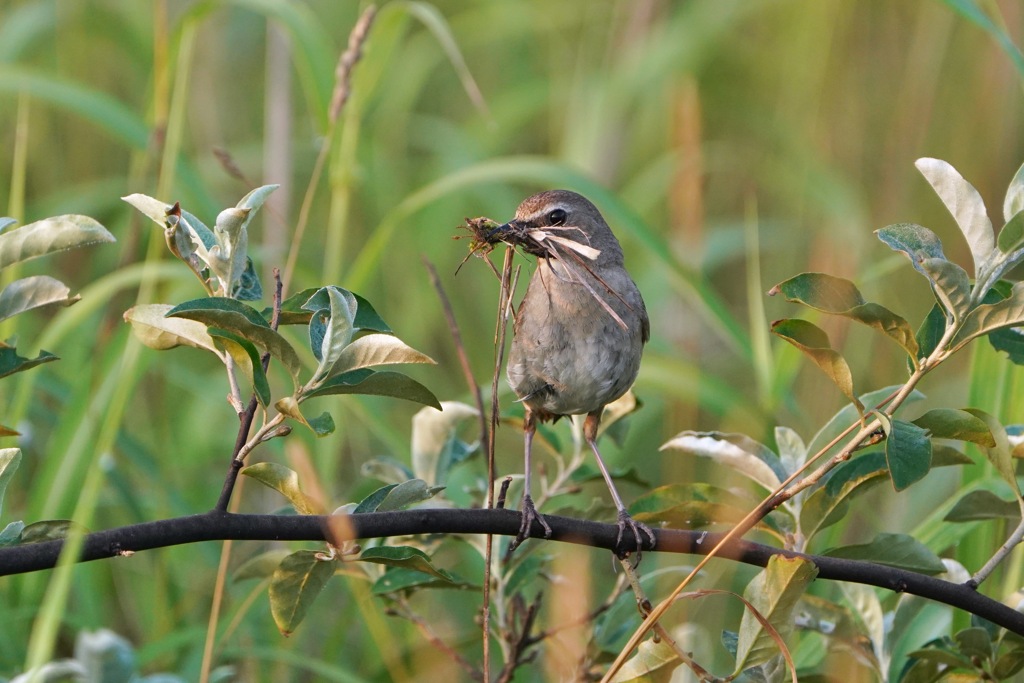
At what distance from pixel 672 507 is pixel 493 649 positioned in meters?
1.51

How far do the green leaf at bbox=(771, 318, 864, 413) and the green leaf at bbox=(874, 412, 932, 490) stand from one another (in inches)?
4.4

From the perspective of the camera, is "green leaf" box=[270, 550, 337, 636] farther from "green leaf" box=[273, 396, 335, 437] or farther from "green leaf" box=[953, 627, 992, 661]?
"green leaf" box=[953, 627, 992, 661]

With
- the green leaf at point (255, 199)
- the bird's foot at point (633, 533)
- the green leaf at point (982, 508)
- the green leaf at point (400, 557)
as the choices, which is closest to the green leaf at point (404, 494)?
the green leaf at point (400, 557)

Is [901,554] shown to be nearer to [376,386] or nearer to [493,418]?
[493,418]

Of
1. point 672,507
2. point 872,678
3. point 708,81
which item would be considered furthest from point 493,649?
point 708,81

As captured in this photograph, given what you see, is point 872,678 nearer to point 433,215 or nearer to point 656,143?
point 433,215

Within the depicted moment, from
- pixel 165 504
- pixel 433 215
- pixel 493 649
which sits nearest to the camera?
pixel 165 504

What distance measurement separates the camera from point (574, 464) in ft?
7.18

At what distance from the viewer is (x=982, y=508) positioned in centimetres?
175

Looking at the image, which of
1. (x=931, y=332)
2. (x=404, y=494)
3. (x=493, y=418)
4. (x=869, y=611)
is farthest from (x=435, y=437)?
(x=931, y=332)

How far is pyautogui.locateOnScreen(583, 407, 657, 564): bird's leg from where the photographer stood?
5.49ft

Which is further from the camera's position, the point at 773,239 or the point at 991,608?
the point at 773,239

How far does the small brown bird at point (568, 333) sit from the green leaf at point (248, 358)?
81 cm

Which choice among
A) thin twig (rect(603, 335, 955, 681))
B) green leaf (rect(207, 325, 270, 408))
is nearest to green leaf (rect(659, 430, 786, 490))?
thin twig (rect(603, 335, 955, 681))
